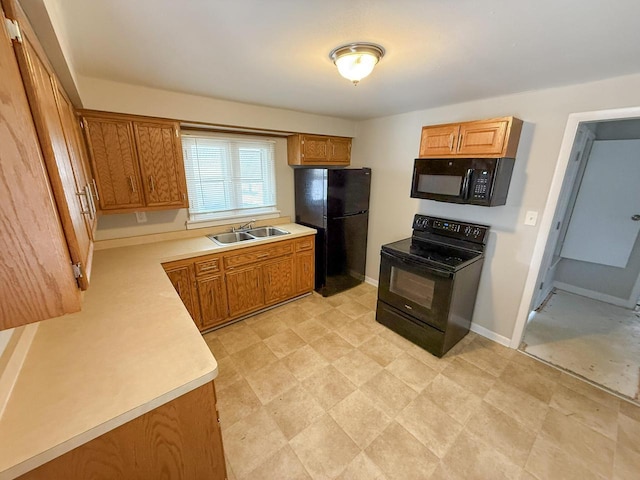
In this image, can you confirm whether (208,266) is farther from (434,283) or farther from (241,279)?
(434,283)

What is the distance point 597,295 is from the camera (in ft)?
11.0

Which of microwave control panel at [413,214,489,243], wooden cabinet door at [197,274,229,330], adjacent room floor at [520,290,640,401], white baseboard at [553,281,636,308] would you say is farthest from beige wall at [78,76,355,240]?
white baseboard at [553,281,636,308]

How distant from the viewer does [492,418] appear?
176 centimetres

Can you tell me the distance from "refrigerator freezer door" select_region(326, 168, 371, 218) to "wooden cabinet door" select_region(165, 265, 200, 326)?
1608mm

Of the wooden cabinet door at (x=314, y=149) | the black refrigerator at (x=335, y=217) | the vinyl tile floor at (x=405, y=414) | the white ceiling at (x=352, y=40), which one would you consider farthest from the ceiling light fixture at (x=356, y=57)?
the vinyl tile floor at (x=405, y=414)

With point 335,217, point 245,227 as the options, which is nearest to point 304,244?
point 335,217

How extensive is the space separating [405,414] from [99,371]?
5.95 feet

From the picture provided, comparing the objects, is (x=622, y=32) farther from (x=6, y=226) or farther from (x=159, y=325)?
(x=159, y=325)

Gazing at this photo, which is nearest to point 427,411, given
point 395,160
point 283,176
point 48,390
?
point 48,390

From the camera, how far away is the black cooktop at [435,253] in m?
2.22

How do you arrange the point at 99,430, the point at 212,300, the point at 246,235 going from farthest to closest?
the point at 246,235 < the point at 212,300 < the point at 99,430

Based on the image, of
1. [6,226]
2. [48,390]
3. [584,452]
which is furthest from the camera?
[584,452]

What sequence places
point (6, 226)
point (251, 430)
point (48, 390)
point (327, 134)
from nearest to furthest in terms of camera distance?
point (6, 226) < point (48, 390) < point (251, 430) < point (327, 134)

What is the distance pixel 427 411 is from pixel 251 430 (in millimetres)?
1228
